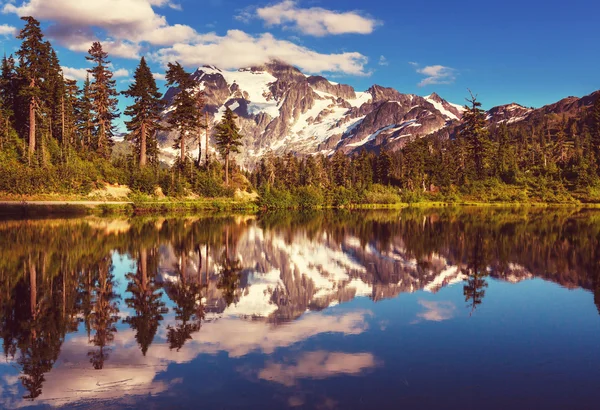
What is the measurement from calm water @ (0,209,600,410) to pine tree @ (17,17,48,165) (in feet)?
131

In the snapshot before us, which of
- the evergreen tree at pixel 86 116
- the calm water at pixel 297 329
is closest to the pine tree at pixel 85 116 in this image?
the evergreen tree at pixel 86 116

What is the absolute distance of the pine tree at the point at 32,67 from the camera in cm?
5622

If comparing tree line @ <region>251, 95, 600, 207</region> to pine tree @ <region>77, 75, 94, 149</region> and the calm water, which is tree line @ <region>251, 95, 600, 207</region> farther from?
the calm water

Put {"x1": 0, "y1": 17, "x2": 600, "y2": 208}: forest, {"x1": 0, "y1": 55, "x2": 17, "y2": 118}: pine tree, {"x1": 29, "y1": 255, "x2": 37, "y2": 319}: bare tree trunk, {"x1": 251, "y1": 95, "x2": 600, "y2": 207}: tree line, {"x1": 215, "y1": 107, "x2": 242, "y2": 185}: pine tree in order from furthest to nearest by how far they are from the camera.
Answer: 1. {"x1": 251, "y1": 95, "x2": 600, "y2": 207}: tree line
2. {"x1": 215, "y1": 107, "x2": 242, "y2": 185}: pine tree
3. {"x1": 0, "y1": 55, "x2": 17, "y2": 118}: pine tree
4. {"x1": 0, "y1": 17, "x2": 600, "y2": 208}: forest
5. {"x1": 29, "y1": 255, "x2": 37, "y2": 319}: bare tree trunk

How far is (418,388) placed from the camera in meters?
8.08

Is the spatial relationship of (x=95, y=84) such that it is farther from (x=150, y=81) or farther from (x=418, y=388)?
(x=418, y=388)

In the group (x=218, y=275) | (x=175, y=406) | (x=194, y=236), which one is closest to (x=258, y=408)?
(x=175, y=406)

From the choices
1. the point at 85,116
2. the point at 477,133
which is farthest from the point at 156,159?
the point at 477,133

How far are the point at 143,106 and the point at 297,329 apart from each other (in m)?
61.9

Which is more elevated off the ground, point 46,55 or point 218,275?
point 46,55

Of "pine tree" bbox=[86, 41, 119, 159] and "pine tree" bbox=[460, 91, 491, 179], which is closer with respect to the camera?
"pine tree" bbox=[86, 41, 119, 159]

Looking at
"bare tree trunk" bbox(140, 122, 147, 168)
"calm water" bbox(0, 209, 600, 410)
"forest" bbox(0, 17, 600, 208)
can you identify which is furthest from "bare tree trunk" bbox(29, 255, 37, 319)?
"bare tree trunk" bbox(140, 122, 147, 168)

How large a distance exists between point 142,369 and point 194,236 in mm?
22718

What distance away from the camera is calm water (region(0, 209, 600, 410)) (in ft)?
26.3
